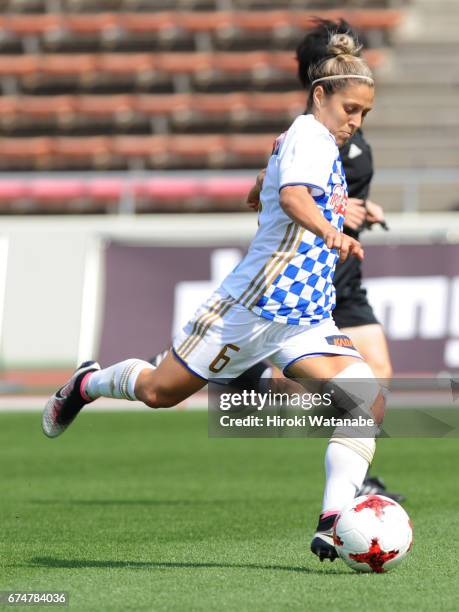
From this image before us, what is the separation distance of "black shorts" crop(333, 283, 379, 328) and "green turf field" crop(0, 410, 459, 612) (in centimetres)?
101

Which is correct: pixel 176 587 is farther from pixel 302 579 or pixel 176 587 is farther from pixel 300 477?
pixel 300 477

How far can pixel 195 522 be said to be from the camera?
6359mm

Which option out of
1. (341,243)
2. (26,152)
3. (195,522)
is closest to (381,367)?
(195,522)

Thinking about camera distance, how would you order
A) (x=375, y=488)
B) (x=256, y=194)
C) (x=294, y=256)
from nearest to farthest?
(x=294, y=256) → (x=256, y=194) → (x=375, y=488)

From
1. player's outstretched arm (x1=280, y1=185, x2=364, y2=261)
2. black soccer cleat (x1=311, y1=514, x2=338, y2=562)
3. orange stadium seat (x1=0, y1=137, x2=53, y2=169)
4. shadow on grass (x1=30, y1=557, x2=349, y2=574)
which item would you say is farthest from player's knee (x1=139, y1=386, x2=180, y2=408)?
orange stadium seat (x1=0, y1=137, x2=53, y2=169)

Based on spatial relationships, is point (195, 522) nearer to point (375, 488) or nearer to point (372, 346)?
point (375, 488)

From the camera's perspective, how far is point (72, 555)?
17.1ft

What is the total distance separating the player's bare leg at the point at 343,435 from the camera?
4.76 metres

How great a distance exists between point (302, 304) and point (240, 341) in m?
0.27

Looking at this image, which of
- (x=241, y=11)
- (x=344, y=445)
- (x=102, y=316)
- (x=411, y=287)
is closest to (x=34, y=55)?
(x=241, y=11)

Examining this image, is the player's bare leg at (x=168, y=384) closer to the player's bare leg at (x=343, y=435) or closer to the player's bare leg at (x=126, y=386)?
the player's bare leg at (x=126, y=386)

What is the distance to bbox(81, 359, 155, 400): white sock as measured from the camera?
5195 mm

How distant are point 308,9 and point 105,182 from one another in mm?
6252

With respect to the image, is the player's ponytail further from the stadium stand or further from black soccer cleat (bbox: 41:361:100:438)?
the stadium stand
